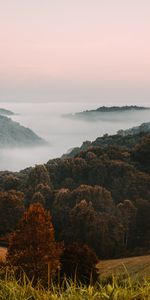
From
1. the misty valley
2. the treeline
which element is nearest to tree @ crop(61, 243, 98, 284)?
the misty valley

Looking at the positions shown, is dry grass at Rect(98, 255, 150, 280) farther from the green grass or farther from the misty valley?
the green grass

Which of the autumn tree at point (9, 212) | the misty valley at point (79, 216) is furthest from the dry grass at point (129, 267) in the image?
the autumn tree at point (9, 212)

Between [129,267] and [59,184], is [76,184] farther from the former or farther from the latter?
[129,267]

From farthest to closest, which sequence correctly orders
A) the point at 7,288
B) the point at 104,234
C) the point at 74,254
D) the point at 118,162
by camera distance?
the point at 118,162 < the point at 104,234 < the point at 74,254 < the point at 7,288

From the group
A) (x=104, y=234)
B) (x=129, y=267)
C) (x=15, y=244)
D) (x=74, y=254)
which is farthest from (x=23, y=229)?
(x=104, y=234)

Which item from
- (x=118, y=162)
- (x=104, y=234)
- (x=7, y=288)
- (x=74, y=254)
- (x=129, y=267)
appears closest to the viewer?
(x=7, y=288)

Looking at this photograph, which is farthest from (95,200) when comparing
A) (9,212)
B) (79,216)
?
(9,212)

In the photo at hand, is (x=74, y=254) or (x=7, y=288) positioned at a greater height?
(x=7, y=288)

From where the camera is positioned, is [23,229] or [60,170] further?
[60,170]
